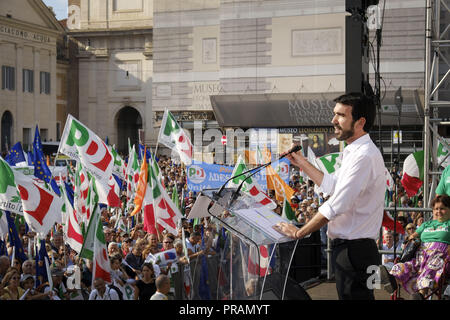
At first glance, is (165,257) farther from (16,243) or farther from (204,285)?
(204,285)

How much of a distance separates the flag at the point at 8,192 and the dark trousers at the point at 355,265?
816cm

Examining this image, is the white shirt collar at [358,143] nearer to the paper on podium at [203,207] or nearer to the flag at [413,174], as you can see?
the paper on podium at [203,207]

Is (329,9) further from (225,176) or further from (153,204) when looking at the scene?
(153,204)

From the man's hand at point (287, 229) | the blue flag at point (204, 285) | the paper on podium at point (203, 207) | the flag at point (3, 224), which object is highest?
the paper on podium at point (203, 207)

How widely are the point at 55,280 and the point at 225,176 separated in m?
7.25

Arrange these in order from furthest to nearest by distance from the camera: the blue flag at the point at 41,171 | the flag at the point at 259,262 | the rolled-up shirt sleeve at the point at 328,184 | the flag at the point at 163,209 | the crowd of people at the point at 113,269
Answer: the blue flag at the point at 41,171, the flag at the point at 163,209, the crowd of people at the point at 113,269, the rolled-up shirt sleeve at the point at 328,184, the flag at the point at 259,262

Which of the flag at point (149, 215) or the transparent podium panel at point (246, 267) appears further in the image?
the flag at point (149, 215)

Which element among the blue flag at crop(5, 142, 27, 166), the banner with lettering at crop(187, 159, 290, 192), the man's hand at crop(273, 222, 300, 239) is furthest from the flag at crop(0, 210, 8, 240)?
the blue flag at crop(5, 142, 27, 166)

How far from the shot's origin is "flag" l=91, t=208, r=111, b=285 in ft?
30.5

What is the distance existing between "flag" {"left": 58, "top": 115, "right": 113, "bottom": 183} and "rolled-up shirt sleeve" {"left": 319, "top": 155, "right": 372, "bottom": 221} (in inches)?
447

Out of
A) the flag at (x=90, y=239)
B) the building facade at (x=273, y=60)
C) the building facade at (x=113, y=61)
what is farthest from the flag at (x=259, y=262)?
the building facade at (x=113, y=61)

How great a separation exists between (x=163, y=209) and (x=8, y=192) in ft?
10.6

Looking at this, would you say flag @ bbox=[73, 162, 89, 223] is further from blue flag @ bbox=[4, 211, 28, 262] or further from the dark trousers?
the dark trousers

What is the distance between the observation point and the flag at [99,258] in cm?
930
